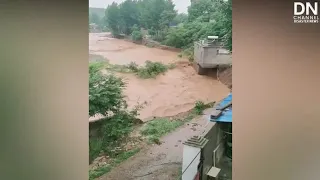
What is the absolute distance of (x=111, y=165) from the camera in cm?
246

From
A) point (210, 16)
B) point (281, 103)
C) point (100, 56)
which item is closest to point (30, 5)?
point (100, 56)

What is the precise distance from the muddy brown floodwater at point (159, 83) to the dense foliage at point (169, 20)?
113 mm

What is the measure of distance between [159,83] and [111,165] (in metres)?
0.72

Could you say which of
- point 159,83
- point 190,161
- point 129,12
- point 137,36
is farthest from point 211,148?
point 129,12

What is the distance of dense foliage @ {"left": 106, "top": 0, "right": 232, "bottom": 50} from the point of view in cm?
246

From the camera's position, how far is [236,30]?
228 cm

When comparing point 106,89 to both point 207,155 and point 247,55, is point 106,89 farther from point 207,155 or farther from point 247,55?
point 247,55

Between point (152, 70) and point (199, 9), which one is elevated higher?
point (199, 9)

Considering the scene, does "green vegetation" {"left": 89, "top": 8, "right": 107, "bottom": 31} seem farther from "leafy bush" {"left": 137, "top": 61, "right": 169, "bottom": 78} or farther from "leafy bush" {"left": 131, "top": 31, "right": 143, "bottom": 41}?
"leafy bush" {"left": 137, "top": 61, "right": 169, "bottom": 78}

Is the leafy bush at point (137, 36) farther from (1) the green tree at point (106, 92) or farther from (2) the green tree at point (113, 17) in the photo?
(1) the green tree at point (106, 92)

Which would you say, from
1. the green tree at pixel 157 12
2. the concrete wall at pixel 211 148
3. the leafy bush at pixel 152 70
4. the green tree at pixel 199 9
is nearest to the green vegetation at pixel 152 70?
the leafy bush at pixel 152 70

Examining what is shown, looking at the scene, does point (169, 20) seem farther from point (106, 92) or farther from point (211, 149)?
point (211, 149)

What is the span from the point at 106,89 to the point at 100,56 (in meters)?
0.26

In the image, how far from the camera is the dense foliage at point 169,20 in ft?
8.08
